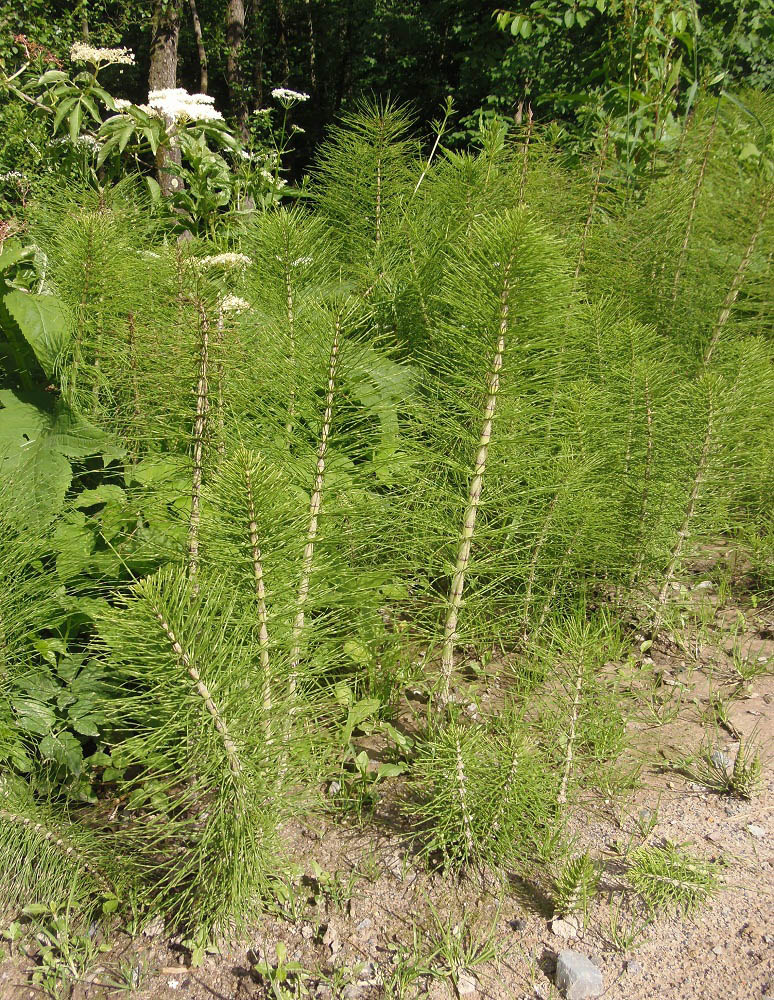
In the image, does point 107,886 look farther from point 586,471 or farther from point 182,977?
point 586,471

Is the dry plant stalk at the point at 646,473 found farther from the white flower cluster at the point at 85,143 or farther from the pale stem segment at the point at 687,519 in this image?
the white flower cluster at the point at 85,143

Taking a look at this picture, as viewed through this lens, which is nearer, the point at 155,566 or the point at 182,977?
the point at 182,977

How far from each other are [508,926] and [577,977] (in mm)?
172

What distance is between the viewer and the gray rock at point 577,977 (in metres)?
1.42

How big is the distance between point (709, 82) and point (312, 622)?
329 centimetres

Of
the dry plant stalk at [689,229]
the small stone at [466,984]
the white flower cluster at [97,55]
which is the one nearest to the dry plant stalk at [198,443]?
the small stone at [466,984]

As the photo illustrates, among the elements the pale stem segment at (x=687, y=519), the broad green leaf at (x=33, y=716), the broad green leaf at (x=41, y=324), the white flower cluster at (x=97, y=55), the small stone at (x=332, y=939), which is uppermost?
the white flower cluster at (x=97, y=55)

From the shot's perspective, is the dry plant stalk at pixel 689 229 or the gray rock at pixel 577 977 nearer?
the gray rock at pixel 577 977

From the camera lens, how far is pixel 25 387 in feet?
7.09

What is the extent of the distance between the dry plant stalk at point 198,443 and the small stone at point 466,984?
954mm

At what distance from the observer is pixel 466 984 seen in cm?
145

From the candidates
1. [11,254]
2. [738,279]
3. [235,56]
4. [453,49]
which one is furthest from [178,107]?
[453,49]

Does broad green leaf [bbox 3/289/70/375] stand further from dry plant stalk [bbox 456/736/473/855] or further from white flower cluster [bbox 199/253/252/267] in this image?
dry plant stalk [bbox 456/736/473/855]

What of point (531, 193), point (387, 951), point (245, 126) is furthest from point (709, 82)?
point (245, 126)
